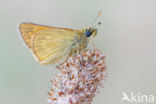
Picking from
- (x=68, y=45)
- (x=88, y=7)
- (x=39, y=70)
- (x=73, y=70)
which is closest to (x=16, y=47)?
(x=39, y=70)

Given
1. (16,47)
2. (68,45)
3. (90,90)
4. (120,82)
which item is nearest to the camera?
(90,90)

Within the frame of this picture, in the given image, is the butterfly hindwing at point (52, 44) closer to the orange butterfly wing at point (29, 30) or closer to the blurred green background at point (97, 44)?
the orange butterfly wing at point (29, 30)

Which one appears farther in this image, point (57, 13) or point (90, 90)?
point (57, 13)

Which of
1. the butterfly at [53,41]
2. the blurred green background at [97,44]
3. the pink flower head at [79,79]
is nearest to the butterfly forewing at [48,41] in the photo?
the butterfly at [53,41]

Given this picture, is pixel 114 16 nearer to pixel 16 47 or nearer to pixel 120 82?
pixel 120 82

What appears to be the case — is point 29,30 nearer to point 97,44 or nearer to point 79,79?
point 79,79

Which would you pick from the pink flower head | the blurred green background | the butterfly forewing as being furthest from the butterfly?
the blurred green background

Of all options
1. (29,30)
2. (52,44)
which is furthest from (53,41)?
(29,30)
